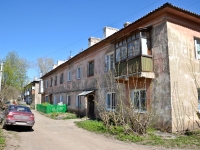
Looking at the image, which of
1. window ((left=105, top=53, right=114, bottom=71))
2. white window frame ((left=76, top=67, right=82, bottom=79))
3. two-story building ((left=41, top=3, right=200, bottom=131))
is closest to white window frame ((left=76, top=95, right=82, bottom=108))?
white window frame ((left=76, top=67, right=82, bottom=79))

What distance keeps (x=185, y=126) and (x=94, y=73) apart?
944 centimetres

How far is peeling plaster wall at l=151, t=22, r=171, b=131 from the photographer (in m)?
10.1

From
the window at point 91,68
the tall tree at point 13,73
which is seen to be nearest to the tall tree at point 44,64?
the tall tree at point 13,73

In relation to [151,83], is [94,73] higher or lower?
higher

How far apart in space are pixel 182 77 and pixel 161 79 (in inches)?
48.9

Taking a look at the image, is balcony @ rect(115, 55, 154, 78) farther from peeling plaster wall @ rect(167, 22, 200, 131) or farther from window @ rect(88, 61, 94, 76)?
window @ rect(88, 61, 94, 76)

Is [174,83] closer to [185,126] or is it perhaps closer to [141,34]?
[185,126]

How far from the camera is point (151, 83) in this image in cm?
1115

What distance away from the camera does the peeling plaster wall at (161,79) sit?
10.1m

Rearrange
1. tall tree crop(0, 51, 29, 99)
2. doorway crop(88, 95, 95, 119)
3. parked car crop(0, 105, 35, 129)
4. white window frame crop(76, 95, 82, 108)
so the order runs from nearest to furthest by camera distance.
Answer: parked car crop(0, 105, 35, 129)
doorway crop(88, 95, 95, 119)
white window frame crop(76, 95, 82, 108)
tall tree crop(0, 51, 29, 99)

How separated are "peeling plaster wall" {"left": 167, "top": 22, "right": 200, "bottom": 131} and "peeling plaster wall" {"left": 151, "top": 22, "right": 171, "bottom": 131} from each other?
0.23 metres

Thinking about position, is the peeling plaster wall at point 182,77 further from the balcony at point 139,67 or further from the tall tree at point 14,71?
the tall tree at point 14,71

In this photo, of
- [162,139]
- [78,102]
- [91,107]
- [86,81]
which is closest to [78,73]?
[86,81]

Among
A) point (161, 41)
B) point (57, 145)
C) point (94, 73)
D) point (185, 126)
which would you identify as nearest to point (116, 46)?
point (161, 41)
